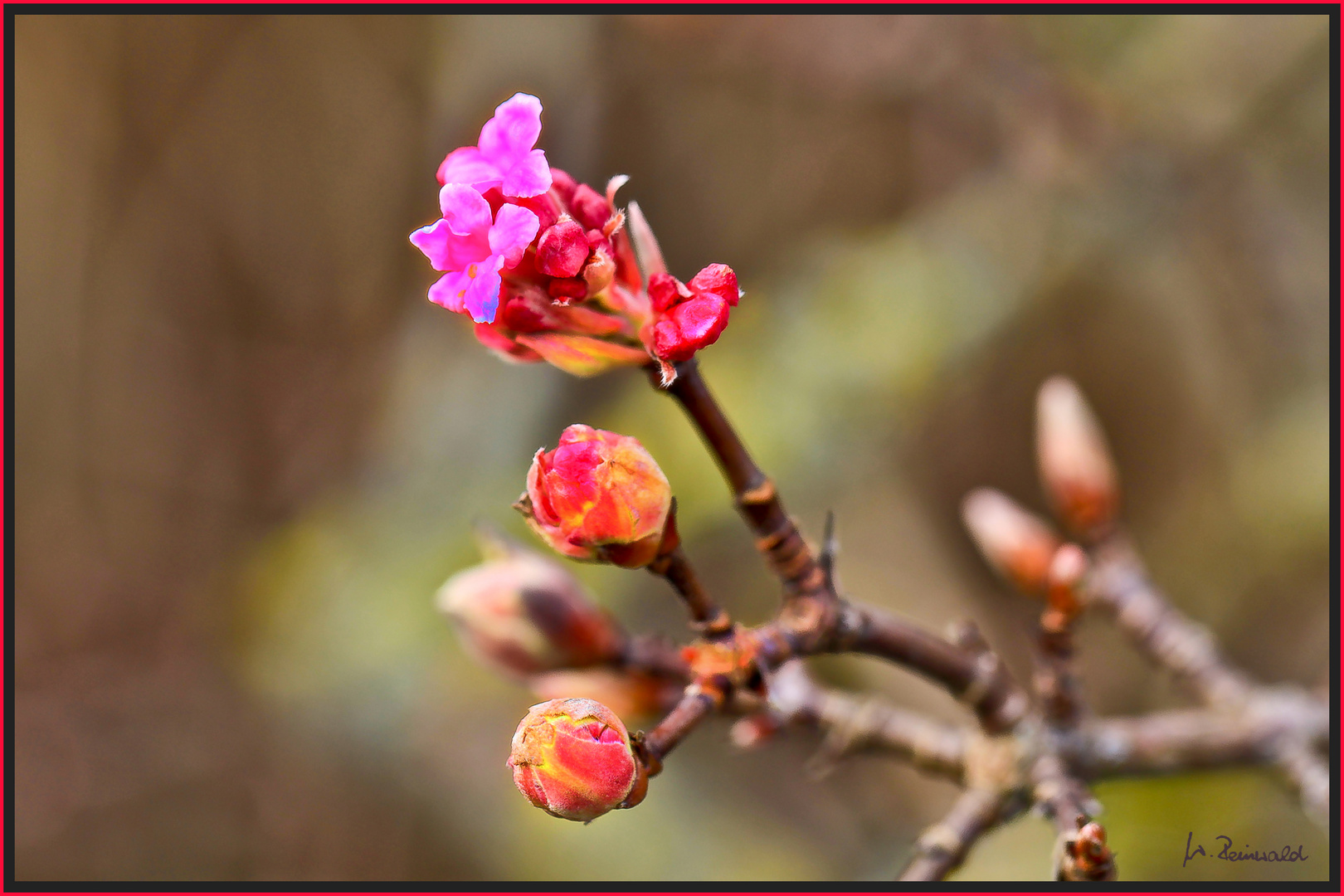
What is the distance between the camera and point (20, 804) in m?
4.05

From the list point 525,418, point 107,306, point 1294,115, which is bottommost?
point 525,418

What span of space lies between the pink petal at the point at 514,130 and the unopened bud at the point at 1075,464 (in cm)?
147

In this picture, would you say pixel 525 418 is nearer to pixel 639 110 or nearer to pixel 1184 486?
pixel 639 110

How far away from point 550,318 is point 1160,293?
309 cm

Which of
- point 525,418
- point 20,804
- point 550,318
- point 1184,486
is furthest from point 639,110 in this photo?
point 20,804

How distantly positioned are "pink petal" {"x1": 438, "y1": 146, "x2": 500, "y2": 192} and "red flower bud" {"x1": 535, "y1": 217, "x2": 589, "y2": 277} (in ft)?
0.25

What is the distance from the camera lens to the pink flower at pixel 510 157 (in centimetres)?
98

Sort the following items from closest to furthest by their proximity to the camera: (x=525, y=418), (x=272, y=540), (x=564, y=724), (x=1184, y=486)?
(x=564, y=724), (x=525, y=418), (x=1184, y=486), (x=272, y=540)

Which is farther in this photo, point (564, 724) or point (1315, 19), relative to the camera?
point (1315, 19)

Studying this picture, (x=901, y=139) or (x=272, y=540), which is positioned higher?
(x=901, y=139)

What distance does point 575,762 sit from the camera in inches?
38.4

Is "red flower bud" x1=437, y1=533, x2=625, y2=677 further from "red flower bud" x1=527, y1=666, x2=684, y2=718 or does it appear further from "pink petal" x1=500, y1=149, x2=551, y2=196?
"pink petal" x1=500, y1=149, x2=551, y2=196

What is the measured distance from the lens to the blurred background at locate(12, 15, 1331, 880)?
9.52 ft

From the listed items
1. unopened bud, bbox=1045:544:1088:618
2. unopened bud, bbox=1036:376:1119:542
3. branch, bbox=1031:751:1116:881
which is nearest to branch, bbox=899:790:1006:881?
branch, bbox=1031:751:1116:881
